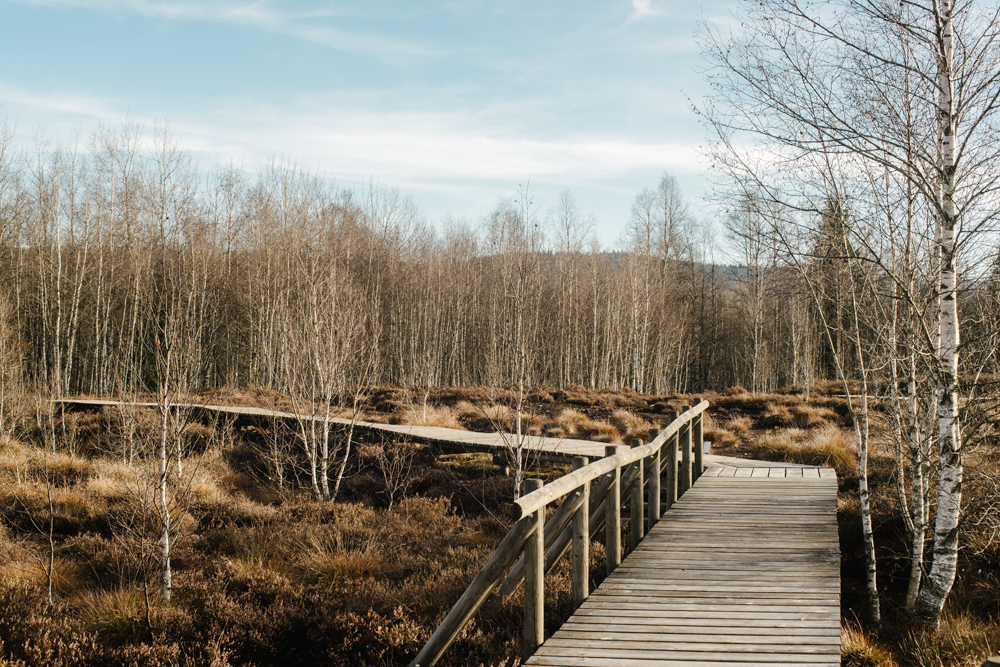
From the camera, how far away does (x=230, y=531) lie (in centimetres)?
1095

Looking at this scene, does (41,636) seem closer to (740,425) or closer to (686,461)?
(686,461)

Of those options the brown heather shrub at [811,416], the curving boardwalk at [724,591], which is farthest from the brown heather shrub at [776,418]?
the curving boardwalk at [724,591]

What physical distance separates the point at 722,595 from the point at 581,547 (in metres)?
1.15

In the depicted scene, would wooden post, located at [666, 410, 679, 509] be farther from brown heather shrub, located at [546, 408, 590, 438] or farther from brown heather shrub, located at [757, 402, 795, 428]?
brown heather shrub, located at [757, 402, 795, 428]

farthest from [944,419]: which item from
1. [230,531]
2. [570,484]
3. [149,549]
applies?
[230,531]

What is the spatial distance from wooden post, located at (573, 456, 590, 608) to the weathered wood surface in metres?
0.10

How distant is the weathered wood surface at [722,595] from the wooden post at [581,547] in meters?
0.10

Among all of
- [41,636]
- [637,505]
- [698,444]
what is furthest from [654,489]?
[41,636]

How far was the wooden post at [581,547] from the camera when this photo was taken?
5.35m

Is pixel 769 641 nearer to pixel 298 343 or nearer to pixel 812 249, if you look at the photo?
pixel 812 249

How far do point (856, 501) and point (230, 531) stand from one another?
30.1ft

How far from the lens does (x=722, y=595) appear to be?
543 centimetres

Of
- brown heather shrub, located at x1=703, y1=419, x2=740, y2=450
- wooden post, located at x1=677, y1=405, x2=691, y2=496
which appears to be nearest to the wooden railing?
wooden post, located at x1=677, y1=405, x2=691, y2=496

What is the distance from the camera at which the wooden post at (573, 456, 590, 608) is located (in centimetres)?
535
